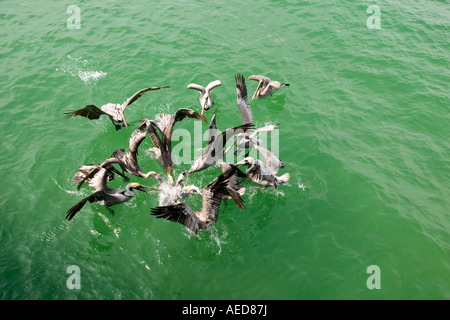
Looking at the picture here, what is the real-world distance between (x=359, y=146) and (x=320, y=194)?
9.63ft

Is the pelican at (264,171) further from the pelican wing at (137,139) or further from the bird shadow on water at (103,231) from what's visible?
the bird shadow on water at (103,231)

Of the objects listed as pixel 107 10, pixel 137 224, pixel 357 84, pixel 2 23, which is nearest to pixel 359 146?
pixel 357 84

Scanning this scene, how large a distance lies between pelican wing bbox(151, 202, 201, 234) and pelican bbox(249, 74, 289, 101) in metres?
6.63

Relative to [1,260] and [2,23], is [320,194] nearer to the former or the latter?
[1,260]

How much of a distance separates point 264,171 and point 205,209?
2.00 metres

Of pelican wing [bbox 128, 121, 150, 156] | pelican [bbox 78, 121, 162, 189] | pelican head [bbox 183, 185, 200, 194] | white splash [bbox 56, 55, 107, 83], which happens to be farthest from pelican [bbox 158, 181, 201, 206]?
white splash [bbox 56, 55, 107, 83]

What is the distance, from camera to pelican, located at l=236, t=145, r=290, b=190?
8.62 m

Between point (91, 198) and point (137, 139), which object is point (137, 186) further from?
point (137, 139)

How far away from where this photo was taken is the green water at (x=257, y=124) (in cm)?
791

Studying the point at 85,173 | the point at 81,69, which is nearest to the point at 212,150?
the point at 85,173

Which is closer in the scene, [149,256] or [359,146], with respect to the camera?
[149,256]

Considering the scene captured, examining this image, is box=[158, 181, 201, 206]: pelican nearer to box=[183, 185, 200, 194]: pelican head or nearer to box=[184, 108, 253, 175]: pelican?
box=[183, 185, 200, 194]: pelican head

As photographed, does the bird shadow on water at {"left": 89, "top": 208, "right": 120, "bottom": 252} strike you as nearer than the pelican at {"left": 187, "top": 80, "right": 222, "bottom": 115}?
Yes

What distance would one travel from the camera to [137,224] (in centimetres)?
868
